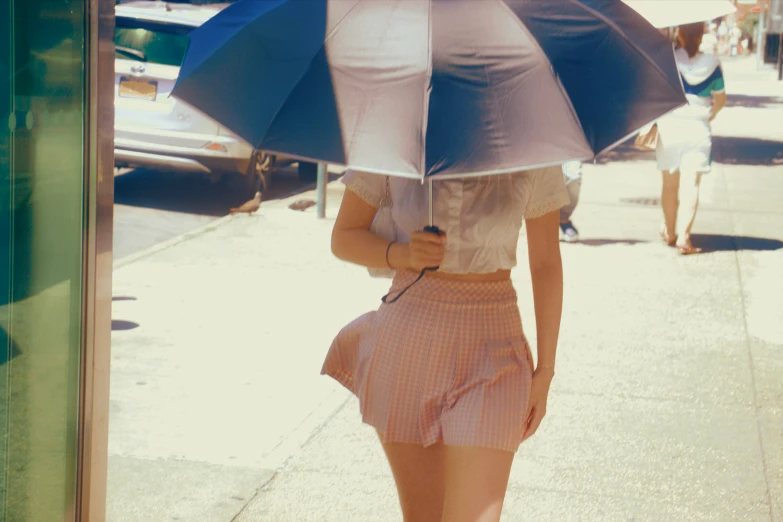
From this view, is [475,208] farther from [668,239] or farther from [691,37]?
[668,239]

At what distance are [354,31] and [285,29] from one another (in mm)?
162

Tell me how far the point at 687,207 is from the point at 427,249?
7045 millimetres

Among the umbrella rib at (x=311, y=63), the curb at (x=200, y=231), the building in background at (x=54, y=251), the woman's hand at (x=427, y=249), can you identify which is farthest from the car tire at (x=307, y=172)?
the umbrella rib at (x=311, y=63)

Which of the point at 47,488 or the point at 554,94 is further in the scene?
the point at 47,488

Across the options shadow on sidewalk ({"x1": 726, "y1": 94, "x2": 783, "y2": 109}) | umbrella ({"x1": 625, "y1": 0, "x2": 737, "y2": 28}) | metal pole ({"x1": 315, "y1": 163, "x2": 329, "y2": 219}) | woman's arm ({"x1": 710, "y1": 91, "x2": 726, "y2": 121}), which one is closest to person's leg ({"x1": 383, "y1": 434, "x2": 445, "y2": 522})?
umbrella ({"x1": 625, "y1": 0, "x2": 737, "y2": 28})

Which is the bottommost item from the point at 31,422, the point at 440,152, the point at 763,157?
the point at 763,157

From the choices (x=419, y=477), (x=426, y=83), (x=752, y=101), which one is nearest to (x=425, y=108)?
(x=426, y=83)

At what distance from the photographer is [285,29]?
2615mm

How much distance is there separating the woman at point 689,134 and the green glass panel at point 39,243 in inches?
274

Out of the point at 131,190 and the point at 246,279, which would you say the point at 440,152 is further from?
the point at 131,190

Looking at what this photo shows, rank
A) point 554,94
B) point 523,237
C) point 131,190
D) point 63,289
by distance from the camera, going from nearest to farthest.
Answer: point 554,94 < point 63,289 < point 523,237 < point 131,190

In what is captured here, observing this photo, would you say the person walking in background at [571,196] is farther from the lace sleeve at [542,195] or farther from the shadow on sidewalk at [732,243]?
the lace sleeve at [542,195]

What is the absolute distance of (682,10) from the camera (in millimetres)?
7145

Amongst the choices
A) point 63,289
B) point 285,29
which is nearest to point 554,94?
point 285,29
